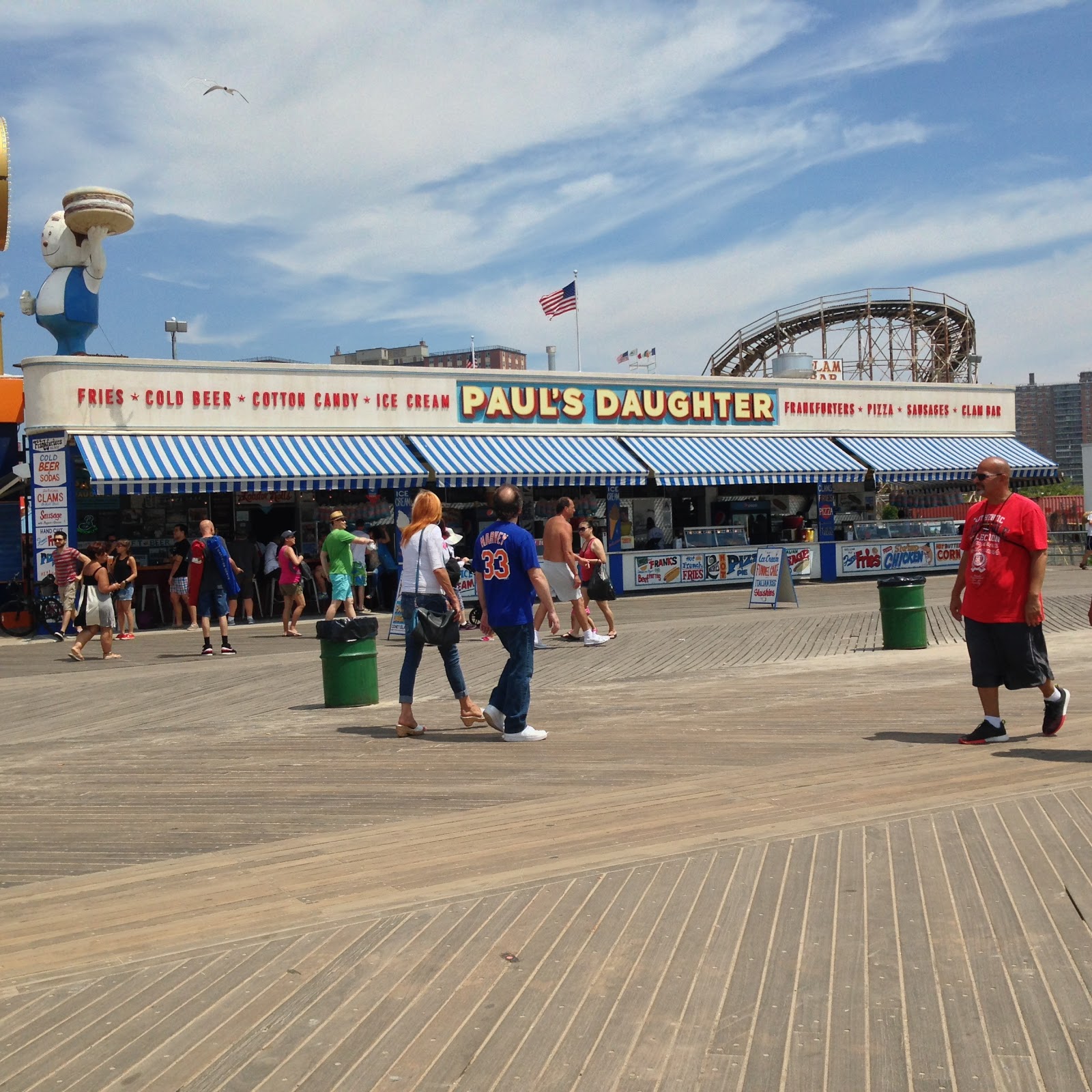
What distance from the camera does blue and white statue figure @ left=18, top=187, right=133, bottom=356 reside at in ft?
72.4

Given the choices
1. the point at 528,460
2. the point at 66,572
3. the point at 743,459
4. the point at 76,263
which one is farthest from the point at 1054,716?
the point at 76,263

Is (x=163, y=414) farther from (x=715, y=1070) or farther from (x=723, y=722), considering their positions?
(x=715, y=1070)

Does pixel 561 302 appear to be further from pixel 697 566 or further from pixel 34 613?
pixel 34 613

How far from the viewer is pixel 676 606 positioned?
72.1 ft

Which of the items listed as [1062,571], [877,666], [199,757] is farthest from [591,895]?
[1062,571]

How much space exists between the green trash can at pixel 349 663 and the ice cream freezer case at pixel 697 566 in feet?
50.8

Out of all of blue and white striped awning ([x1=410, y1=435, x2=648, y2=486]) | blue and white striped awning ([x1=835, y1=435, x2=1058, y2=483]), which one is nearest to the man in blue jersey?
blue and white striped awning ([x1=410, y1=435, x2=648, y2=486])

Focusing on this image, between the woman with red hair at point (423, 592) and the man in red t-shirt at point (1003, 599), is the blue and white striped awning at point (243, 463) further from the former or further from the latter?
the man in red t-shirt at point (1003, 599)

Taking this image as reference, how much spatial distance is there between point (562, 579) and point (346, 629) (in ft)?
17.8

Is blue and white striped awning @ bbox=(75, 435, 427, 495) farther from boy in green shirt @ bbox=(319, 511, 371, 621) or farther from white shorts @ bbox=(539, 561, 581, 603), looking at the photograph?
white shorts @ bbox=(539, 561, 581, 603)

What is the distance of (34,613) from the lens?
1950 cm

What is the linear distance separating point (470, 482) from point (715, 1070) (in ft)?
66.5

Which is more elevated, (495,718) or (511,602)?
(511,602)

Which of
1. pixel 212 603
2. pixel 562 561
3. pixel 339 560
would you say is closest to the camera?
pixel 562 561
